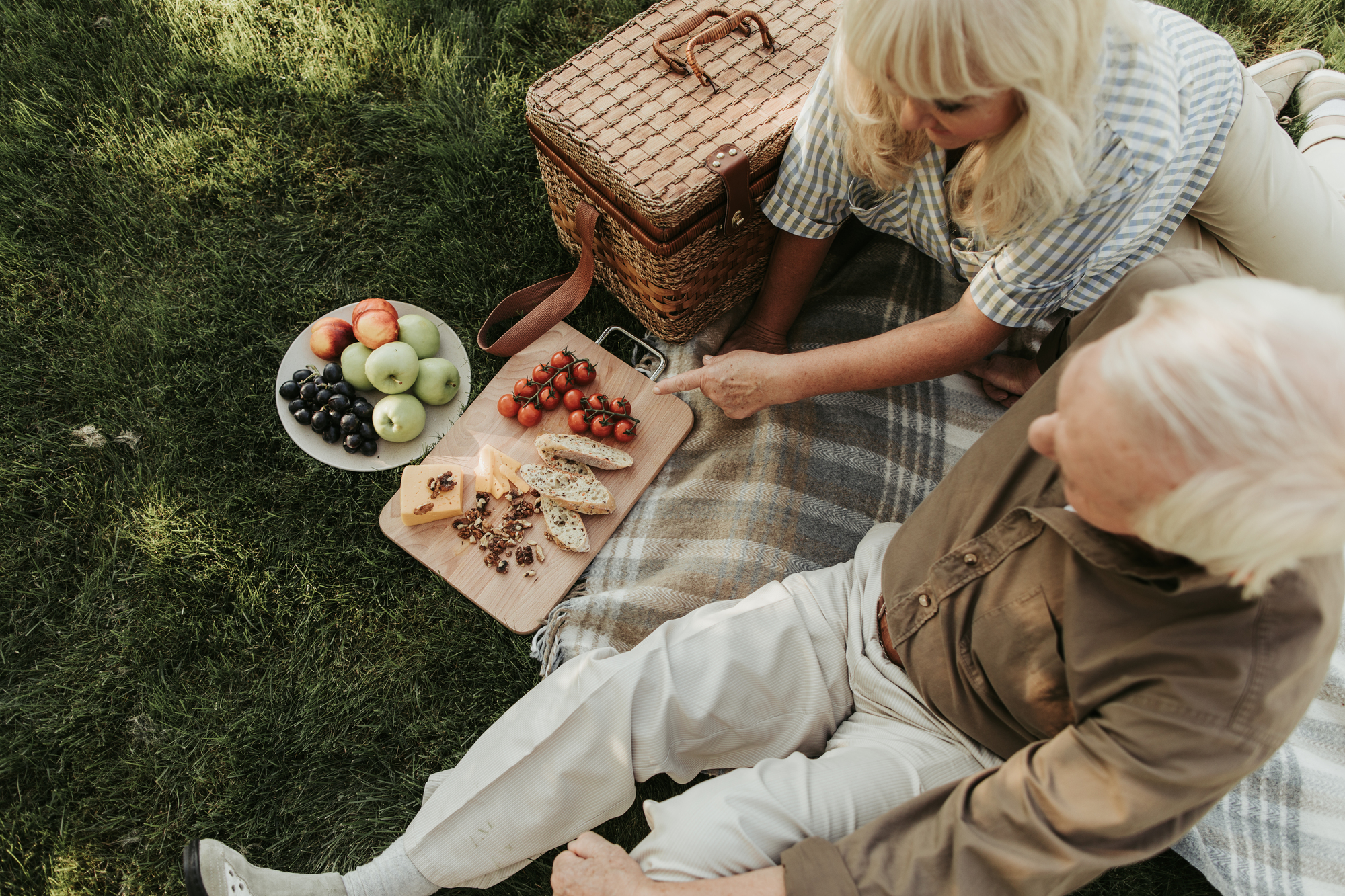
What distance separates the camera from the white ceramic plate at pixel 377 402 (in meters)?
3.02

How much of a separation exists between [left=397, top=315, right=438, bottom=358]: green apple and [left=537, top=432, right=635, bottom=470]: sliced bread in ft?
1.96

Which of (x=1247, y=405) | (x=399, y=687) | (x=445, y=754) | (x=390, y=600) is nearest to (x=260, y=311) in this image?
(x=390, y=600)

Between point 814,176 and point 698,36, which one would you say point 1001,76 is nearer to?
point 814,176

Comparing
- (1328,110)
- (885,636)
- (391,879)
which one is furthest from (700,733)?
(1328,110)

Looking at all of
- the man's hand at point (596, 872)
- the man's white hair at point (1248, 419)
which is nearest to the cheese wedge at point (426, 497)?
the man's hand at point (596, 872)

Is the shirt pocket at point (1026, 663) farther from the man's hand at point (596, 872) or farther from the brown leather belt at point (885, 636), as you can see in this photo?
the man's hand at point (596, 872)

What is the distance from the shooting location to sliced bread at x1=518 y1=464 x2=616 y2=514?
2822 millimetres

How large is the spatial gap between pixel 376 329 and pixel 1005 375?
2364 millimetres

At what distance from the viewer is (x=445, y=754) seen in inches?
108

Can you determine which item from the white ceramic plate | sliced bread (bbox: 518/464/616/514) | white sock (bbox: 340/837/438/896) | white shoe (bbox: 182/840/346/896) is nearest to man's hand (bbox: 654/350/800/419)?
sliced bread (bbox: 518/464/616/514)

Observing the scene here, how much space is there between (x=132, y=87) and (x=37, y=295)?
3.46ft

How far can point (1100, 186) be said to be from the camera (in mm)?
1980

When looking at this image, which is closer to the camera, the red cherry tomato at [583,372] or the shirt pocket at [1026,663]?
the shirt pocket at [1026,663]

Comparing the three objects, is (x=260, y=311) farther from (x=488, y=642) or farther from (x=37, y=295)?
(x=488, y=642)
